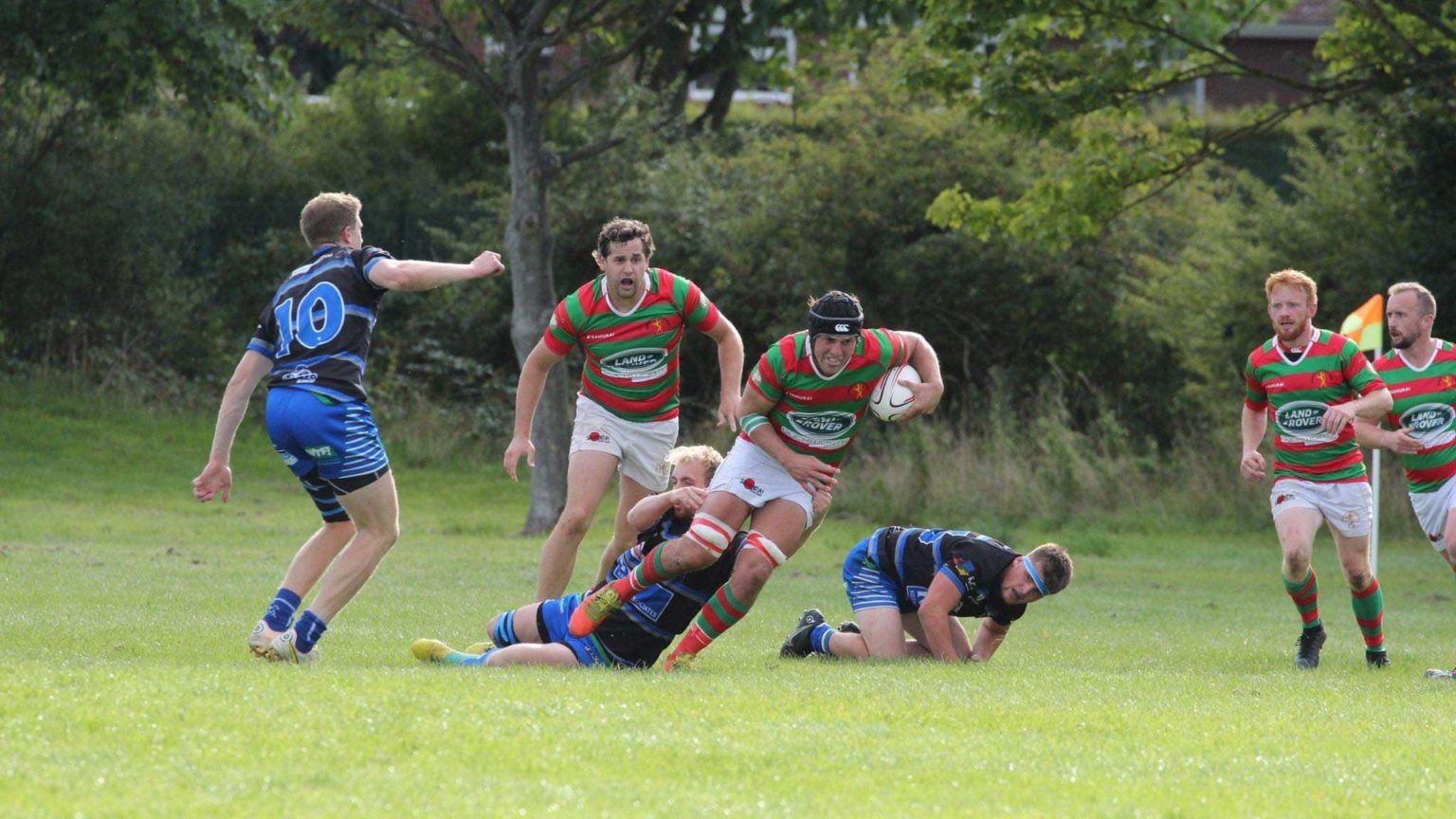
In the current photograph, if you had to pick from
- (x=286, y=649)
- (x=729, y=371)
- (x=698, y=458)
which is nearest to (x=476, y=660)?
(x=286, y=649)

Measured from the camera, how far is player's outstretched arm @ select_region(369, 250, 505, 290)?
7715 mm

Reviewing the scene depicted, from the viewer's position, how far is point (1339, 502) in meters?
10.1

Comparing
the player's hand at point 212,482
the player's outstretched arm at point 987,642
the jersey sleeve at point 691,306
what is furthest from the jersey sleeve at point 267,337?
the player's outstretched arm at point 987,642

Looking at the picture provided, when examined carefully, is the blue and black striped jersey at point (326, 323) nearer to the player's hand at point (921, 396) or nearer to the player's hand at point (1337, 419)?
the player's hand at point (921, 396)

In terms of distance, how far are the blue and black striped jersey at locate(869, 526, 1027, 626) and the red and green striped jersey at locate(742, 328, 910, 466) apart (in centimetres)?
92

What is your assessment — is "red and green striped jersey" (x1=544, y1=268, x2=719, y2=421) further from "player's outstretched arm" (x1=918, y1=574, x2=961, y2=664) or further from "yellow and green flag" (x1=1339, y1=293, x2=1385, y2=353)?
"yellow and green flag" (x1=1339, y1=293, x2=1385, y2=353)

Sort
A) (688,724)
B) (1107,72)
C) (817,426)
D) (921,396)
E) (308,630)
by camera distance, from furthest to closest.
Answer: (1107,72) < (817,426) < (921,396) < (308,630) < (688,724)

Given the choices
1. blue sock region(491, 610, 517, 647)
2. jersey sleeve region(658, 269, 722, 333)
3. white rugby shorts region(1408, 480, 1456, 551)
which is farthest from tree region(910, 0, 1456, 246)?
blue sock region(491, 610, 517, 647)

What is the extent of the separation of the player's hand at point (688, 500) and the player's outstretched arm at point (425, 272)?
57.3 inches

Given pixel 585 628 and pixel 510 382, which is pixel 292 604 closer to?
pixel 585 628

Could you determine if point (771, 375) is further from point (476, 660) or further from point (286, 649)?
point (286, 649)

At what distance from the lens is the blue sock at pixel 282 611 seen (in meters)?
8.35

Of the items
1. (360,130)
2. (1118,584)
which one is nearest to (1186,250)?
(1118,584)

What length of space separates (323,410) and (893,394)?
269 centimetres
